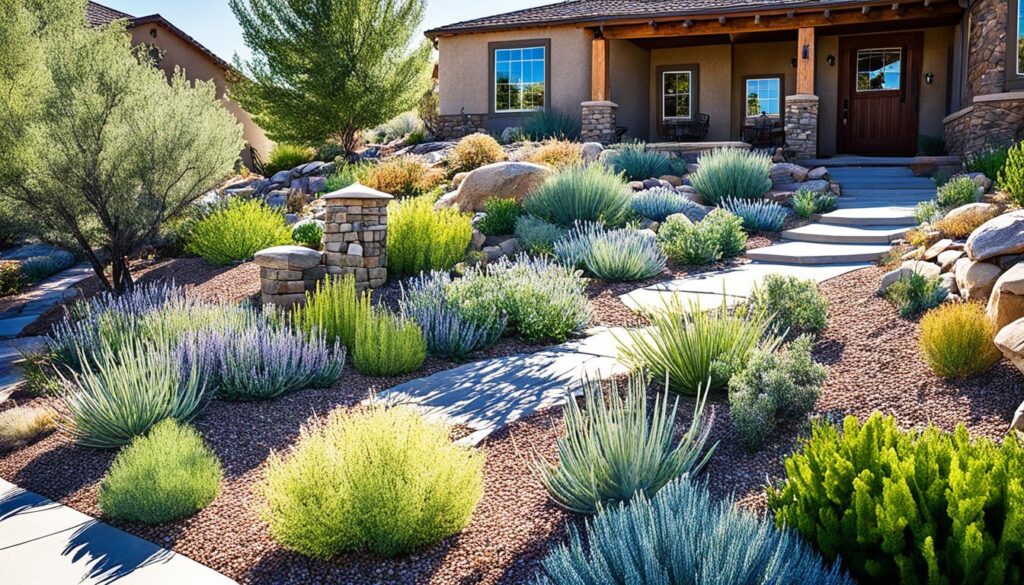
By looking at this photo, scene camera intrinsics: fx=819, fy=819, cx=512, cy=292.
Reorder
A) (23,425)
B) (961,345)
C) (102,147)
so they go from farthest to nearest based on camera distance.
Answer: (102,147), (23,425), (961,345)

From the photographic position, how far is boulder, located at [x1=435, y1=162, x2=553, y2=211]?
1096 cm

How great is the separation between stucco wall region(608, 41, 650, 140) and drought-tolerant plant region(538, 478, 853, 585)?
1555 centimetres

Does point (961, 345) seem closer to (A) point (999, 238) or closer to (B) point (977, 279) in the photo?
(B) point (977, 279)

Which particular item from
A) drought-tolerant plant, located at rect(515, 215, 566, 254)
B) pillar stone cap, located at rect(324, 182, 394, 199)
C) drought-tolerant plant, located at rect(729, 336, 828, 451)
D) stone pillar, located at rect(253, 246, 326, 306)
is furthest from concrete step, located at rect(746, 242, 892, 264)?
stone pillar, located at rect(253, 246, 326, 306)

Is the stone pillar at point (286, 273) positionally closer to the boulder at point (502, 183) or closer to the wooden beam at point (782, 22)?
the boulder at point (502, 183)

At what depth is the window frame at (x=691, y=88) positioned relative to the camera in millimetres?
18734

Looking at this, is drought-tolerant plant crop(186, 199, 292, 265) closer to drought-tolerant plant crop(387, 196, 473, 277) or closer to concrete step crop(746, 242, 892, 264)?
drought-tolerant plant crop(387, 196, 473, 277)

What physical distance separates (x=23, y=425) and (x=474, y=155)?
9.37m

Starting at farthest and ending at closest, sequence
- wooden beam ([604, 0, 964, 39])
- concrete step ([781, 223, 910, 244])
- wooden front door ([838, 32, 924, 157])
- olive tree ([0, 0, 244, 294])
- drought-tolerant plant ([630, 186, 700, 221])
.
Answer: wooden front door ([838, 32, 924, 157]) < wooden beam ([604, 0, 964, 39]) < drought-tolerant plant ([630, 186, 700, 221]) < concrete step ([781, 223, 910, 244]) < olive tree ([0, 0, 244, 294])

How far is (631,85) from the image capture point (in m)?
18.4

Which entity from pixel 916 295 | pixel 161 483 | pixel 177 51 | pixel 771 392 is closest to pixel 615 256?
pixel 916 295

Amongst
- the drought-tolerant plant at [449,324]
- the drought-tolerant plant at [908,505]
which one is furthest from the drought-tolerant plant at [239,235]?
the drought-tolerant plant at [908,505]

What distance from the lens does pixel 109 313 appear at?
7148 mm

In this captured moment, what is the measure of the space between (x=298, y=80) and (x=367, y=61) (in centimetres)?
156
